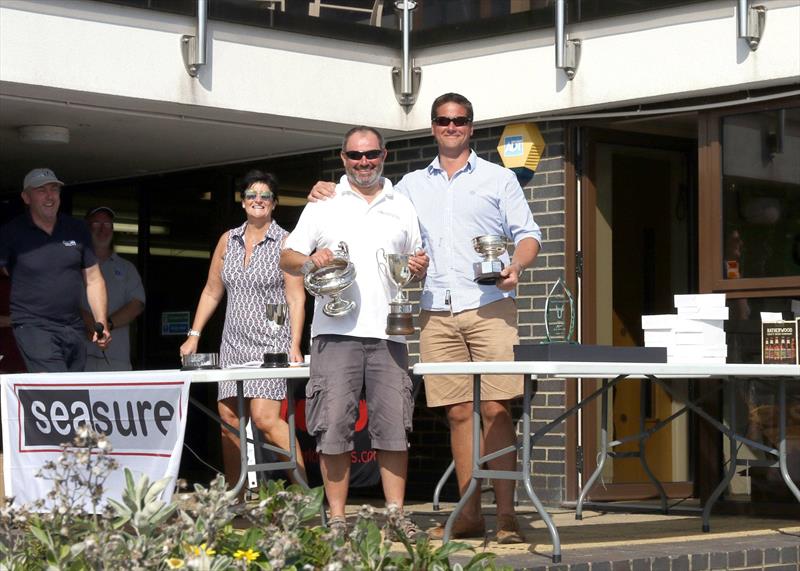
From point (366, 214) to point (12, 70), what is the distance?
9.81 feet

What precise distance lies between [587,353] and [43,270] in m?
3.36

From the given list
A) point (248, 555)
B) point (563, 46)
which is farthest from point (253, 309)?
point (248, 555)

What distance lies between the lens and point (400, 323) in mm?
5172

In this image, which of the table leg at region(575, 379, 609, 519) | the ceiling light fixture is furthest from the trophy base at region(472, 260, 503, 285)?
the ceiling light fixture

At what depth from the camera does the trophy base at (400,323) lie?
16.9ft

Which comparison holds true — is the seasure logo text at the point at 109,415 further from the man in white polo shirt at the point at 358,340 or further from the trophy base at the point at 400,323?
the trophy base at the point at 400,323

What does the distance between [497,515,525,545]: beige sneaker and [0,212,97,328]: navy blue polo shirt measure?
2906 mm

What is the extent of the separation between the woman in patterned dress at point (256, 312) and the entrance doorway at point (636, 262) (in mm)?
2278

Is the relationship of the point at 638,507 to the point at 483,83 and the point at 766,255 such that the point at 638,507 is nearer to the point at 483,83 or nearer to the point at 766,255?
the point at 766,255

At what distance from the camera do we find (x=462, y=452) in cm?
585

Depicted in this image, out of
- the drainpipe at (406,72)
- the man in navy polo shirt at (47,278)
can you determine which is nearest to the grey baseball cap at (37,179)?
the man in navy polo shirt at (47,278)

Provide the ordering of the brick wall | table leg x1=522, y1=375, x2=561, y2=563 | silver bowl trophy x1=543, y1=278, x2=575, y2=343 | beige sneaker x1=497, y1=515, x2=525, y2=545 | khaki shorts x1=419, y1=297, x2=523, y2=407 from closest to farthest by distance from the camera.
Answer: table leg x1=522, y1=375, x2=561, y2=563 → beige sneaker x1=497, y1=515, x2=525, y2=545 → khaki shorts x1=419, y1=297, x2=523, y2=407 → silver bowl trophy x1=543, y1=278, x2=575, y2=343 → the brick wall

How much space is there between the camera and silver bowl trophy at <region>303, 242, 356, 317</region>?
5.18 metres

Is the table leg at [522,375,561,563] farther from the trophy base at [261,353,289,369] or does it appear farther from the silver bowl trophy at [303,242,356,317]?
the trophy base at [261,353,289,369]
